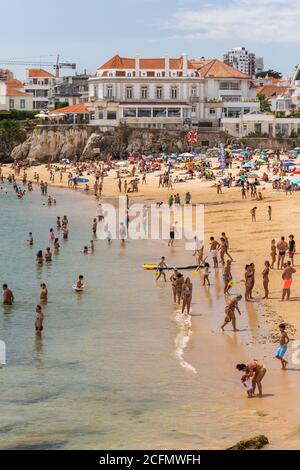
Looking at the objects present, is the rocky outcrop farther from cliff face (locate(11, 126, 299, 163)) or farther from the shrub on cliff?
the shrub on cliff

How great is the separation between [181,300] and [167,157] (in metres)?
52.5

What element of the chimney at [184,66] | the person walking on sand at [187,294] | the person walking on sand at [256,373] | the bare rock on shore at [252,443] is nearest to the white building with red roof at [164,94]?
the chimney at [184,66]

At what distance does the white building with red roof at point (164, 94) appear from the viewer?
85562 millimetres

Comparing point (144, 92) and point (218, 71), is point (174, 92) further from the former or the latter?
point (218, 71)

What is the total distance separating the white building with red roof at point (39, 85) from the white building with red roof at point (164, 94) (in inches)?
1027

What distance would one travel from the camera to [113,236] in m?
41.8

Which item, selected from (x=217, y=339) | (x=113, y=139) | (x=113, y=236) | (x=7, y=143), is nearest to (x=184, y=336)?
(x=217, y=339)

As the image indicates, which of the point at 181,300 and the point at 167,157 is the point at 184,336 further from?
the point at 167,157

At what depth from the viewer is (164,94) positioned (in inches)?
3420

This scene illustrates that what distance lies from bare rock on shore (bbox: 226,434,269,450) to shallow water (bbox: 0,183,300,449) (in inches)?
20.7

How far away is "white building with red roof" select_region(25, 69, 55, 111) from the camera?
113438 mm

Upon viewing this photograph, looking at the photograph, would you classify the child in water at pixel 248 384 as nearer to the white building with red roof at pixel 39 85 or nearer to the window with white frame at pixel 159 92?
the window with white frame at pixel 159 92

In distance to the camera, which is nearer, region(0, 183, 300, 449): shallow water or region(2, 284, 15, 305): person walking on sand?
region(0, 183, 300, 449): shallow water

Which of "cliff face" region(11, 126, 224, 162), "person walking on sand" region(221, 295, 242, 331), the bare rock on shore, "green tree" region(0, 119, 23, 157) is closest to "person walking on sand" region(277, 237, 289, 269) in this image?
"person walking on sand" region(221, 295, 242, 331)
